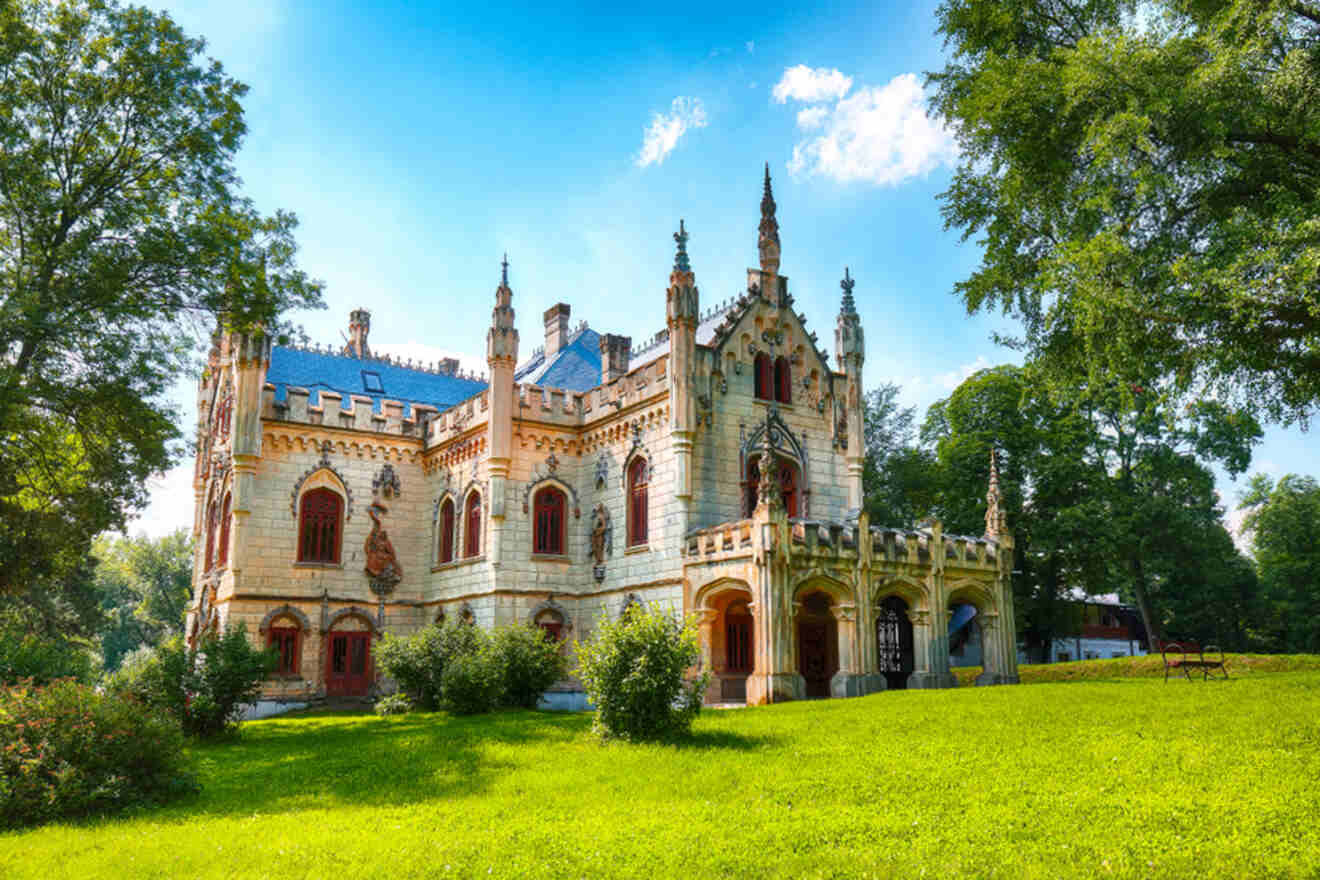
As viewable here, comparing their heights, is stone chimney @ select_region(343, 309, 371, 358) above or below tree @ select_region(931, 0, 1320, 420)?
above

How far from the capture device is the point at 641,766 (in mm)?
14688

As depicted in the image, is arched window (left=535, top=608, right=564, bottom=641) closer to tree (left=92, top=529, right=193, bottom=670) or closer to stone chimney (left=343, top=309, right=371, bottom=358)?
stone chimney (left=343, top=309, right=371, bottom=358)

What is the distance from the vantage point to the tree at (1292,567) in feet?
154

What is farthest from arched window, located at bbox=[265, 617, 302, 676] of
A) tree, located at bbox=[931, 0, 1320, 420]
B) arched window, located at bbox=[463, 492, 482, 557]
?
tree, located at bbox=[931, 0, 1320, 420]

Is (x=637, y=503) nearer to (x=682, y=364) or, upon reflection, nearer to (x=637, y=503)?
(x=637, y=503)

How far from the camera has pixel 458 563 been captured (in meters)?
32.9

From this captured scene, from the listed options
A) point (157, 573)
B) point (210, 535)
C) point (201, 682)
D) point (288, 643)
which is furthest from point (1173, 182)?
point (157, 573)

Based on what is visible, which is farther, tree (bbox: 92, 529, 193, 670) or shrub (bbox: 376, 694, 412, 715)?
tree (bbox: 92, 529, 193, 670)

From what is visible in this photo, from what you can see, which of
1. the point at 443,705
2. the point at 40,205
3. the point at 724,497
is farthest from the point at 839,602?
the point at 40,205

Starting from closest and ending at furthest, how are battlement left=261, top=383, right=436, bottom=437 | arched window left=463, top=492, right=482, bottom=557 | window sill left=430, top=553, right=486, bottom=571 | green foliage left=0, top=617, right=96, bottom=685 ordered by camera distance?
green foliage left=0, top=617, right=96, bottom=685, window sill left=430, top=553, right=486, bottom=571, arched window left=463, top=492, right=482, bottom=557, battlement left=261, top=383, right=436, bottom=437

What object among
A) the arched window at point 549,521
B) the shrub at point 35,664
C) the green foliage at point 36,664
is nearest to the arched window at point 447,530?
the arched window at point 549,521

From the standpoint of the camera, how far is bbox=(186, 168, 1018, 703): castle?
26.2 meters

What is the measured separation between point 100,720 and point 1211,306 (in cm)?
1784

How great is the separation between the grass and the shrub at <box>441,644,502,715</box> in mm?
13667
